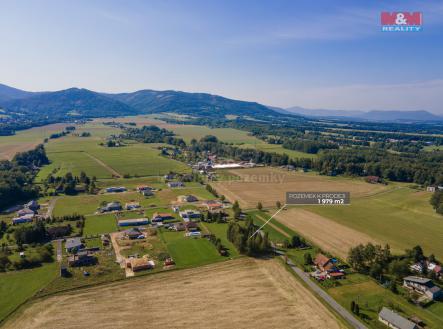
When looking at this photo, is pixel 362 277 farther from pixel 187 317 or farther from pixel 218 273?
pixel 187 317

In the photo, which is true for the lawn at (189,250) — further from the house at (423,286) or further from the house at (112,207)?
the house at (423,286)

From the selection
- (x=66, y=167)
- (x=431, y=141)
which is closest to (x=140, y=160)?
(x=66, y=167)

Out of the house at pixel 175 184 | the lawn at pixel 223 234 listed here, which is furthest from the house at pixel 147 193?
the lawn at pixel 223 234

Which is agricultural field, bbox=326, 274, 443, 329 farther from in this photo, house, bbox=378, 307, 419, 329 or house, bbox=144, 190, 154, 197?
house, bbox=144, 190, 154, 197

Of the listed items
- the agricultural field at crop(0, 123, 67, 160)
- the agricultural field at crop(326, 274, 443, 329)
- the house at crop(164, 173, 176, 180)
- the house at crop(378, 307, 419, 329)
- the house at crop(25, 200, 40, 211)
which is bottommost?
the agricultural field at crop(326, 274, 443, 329)

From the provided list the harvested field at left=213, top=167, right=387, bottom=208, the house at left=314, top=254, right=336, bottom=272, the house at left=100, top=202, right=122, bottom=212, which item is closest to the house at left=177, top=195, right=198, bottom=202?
the harvested field at left=213, top=167, right=387, bottom=208

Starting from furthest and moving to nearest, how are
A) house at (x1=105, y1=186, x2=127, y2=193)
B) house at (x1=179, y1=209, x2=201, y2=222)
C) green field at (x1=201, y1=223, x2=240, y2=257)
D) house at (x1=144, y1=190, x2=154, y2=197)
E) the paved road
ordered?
house at (x1=105, y1=186, x2=127, y2=193), house at (x1=144, y1=190, x2=154, y2=197), house at (x1=179, y1=209, x2=201, y2=222), green field at (x1=201, y1=223, x2=240, y2=257), the paved road
